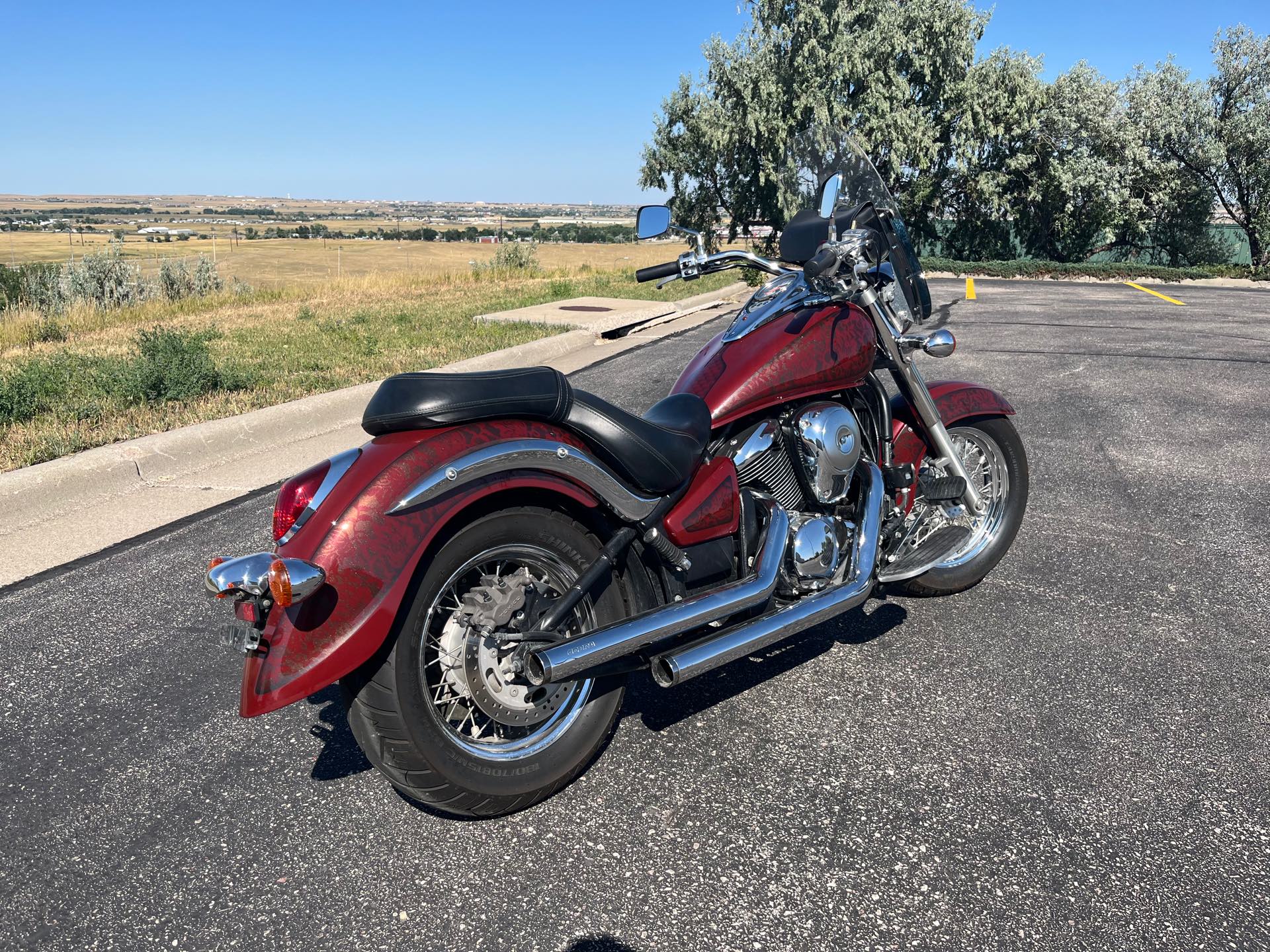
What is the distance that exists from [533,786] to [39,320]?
41.4ft

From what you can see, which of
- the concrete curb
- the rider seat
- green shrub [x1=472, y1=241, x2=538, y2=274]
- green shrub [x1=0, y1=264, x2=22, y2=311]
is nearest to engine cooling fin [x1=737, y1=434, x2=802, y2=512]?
the rider seat

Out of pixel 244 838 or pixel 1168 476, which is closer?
pixel 244 838

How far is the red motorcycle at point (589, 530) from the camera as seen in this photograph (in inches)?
96.7

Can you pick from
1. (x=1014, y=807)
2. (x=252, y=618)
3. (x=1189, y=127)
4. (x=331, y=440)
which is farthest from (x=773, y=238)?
(x=1189, y=127)

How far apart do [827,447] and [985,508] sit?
51.4 inches

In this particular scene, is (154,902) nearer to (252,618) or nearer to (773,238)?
(252,618)

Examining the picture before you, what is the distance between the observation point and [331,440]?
7055 mm

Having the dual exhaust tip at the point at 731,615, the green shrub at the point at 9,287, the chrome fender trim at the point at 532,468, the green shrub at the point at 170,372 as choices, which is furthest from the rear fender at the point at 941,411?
the green shrub at the point at 9,287

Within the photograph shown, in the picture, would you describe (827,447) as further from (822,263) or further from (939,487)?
(939,487)

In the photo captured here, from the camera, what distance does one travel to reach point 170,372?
25.5 feet

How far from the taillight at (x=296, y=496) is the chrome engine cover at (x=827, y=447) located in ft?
5.38

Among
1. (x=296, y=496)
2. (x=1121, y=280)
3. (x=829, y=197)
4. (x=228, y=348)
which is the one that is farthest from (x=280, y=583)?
(x=1121, y=280)

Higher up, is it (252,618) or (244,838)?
(252,618)

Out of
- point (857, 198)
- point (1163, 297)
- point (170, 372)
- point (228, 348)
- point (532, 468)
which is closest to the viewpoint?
point (532, 468)
